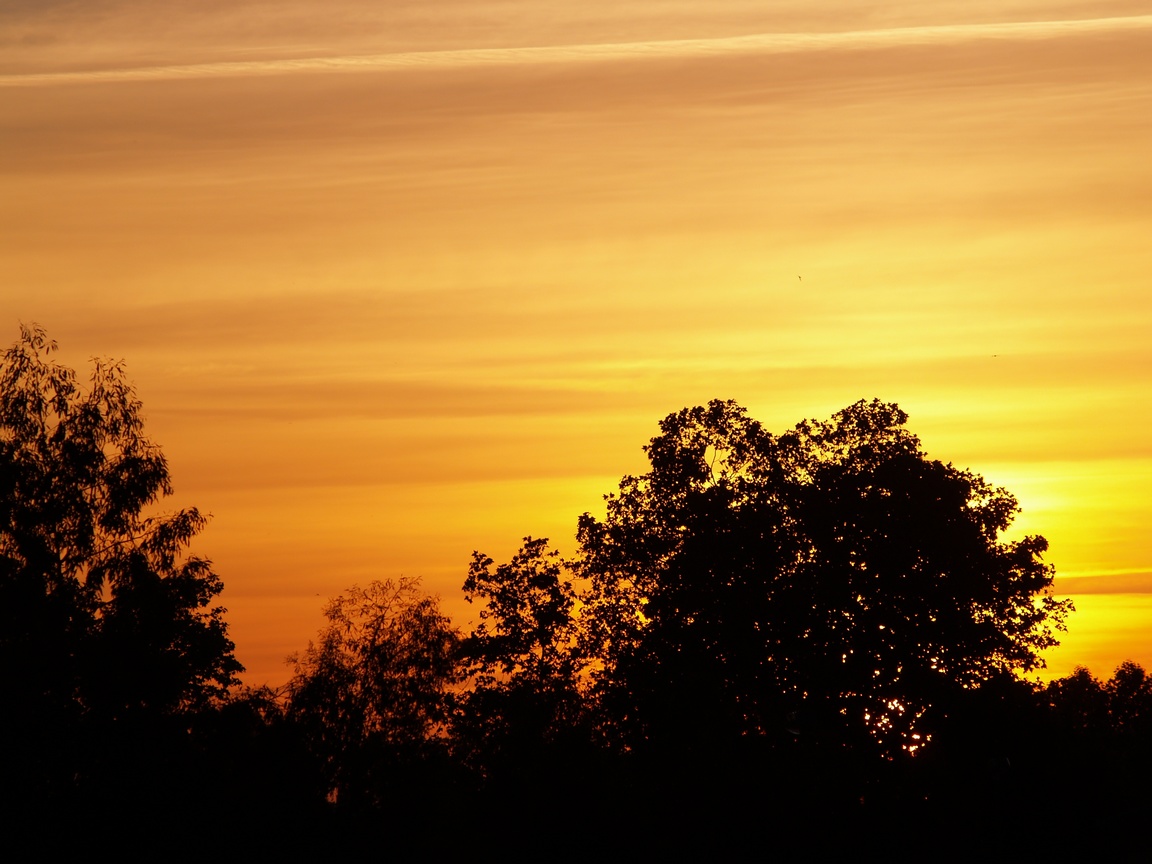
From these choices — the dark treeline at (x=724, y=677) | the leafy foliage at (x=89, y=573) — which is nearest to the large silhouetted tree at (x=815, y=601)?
the dark treeline at (x=724, y=677)

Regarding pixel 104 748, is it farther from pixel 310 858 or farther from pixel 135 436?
pixel 310 858

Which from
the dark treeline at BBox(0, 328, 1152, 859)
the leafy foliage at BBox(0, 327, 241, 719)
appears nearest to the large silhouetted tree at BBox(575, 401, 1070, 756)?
the dark treeline at BBox(0, 328, 1152, 859)

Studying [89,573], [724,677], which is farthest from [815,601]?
[89,573]

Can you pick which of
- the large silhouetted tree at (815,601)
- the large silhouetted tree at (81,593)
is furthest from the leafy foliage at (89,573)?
the large silhouetted tree at (815,601)

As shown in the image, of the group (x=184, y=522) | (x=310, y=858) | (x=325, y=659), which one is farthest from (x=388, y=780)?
(x=184, y=522)

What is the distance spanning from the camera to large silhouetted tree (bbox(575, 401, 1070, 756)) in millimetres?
60875

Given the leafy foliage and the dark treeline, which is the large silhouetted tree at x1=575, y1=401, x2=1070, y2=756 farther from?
the leafy foliage

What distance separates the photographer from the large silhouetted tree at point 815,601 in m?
60.9

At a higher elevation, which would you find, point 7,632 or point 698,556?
point 698,556

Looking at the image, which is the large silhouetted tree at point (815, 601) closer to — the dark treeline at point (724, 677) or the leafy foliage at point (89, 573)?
the dark treeline at point (724, 677)

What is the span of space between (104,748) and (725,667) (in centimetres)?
2701

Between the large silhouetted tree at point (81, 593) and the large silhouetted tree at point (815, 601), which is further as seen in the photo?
the large silhouetted tree at point (815, 601)

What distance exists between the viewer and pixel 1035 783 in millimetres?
59938

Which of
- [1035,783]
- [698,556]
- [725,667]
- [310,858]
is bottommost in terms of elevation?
[310,858]
